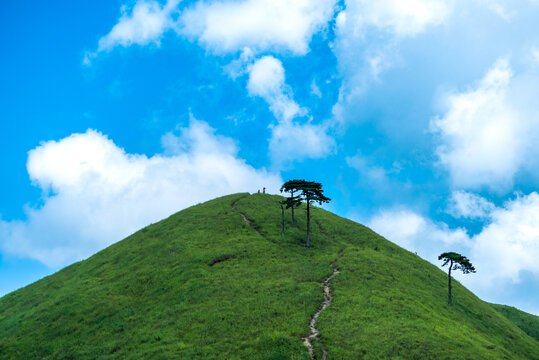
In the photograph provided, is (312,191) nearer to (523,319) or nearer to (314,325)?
(314,325)

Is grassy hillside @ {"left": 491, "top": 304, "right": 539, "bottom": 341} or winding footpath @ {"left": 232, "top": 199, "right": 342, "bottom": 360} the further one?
grassy hillside @ {"left": 491, "top": 304, "right": 539, "bottom": 341}

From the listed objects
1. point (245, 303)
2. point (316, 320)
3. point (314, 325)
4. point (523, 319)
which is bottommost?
point (314, 325)

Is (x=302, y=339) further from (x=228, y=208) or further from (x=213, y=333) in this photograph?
(x=228, y=208)

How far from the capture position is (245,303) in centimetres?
4875

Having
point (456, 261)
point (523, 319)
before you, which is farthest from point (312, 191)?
point (523, 319)

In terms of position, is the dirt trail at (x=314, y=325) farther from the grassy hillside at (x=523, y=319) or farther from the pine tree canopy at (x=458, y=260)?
the grassy hillside at (x=523, y=319)

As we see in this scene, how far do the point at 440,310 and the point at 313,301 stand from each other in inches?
797

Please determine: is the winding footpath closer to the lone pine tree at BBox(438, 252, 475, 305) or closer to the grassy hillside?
the lone pine tree at BBox(438, 252, 475, 305)

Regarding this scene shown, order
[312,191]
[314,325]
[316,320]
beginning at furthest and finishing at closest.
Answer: [312,191], [316,320], [314,325]

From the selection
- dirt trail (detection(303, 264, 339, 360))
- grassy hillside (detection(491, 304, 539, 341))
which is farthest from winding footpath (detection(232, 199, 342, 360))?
grassy hillside (detection(491, 304, 539, 341))

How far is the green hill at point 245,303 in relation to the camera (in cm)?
3956

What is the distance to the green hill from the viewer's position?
39562 millimetres

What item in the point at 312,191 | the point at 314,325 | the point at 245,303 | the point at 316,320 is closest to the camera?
the point at 314,325

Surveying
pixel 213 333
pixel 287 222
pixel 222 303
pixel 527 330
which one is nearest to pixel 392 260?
pixel 287 222
